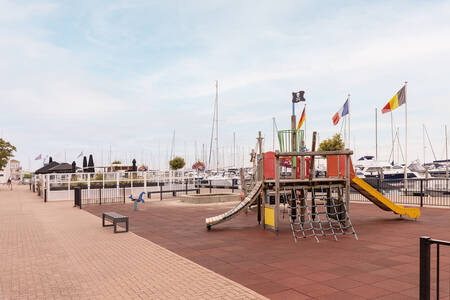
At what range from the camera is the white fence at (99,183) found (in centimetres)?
2558

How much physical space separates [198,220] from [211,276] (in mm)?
7971

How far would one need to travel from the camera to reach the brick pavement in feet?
19.2

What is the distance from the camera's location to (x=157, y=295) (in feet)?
18.7

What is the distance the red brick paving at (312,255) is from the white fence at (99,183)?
13342mm

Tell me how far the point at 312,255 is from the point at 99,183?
22930 mm

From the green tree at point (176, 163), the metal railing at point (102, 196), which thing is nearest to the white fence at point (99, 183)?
the metal railing at point (102, 196)

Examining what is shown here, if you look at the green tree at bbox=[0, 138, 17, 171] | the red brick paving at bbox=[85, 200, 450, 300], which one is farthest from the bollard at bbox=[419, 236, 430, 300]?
the green tree at bbox=[0, 138, 17, 171]

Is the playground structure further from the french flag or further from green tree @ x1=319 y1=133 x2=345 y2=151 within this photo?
green tree @ x1=319 y1=133 x2=345 y2=151

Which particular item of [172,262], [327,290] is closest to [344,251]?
[327,290]

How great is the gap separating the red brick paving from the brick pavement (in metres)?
0.52

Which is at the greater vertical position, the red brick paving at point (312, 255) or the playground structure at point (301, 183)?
the playground structure at point (301, 183)

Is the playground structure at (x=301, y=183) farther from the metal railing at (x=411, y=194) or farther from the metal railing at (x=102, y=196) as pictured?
the metal railing at (x=102, y=196)

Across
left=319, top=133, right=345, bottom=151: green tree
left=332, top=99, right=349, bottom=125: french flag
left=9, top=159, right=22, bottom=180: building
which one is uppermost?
left=332, top=99, right=349, bottom=125: french flag

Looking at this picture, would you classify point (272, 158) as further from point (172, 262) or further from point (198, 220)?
point (172, 262)
